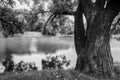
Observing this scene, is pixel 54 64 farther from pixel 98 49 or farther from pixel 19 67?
pixel 98 49

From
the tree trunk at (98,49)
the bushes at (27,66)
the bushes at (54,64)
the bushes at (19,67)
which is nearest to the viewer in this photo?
the tree trunk at (98,49)

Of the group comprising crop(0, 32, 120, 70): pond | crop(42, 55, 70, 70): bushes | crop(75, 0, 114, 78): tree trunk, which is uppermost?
crop(75, 0, 114, 78): tree trunk

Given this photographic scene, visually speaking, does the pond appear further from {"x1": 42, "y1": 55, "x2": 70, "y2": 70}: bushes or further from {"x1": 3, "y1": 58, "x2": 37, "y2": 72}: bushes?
{"x1": 3, "y1": 58, "x2": 37, "y2": 72}: bushes

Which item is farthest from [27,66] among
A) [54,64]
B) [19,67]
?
[54,64]

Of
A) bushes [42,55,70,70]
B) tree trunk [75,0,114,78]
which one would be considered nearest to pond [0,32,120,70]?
bushes [42,55,70,70]

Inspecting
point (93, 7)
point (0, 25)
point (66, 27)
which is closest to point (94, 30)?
point (93, 7)

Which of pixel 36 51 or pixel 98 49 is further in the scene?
pixel 36 51

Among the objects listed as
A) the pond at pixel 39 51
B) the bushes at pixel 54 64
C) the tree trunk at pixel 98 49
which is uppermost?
the tree trunk at pixel 98 49

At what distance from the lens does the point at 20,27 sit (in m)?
9.33

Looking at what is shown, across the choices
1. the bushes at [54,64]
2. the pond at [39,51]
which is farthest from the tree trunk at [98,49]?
the pond at [39,51]

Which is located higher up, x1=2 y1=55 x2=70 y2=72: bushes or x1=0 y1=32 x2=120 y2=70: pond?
x1=2 y1=55 x2=70 y2=72: bushes

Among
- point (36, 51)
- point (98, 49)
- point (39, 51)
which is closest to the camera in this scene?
point (98, 49)

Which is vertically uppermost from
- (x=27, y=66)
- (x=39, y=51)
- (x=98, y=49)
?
(x=98, y=49)

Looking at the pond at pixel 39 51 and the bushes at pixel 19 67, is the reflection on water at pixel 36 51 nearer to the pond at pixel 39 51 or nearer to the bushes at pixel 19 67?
the pond at pixel 39 51
